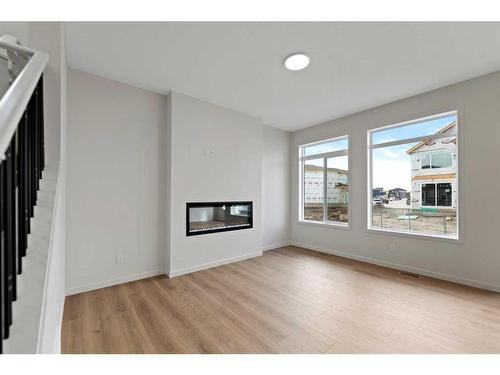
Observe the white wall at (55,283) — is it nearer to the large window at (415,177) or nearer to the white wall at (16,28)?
the white wall at (16,28)

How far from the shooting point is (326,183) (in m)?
4.54

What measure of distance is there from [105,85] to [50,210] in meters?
2.26

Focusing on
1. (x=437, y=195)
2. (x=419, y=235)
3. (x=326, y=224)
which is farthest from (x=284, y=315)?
(x=437, y=195)

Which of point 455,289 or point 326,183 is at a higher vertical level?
point 326,183

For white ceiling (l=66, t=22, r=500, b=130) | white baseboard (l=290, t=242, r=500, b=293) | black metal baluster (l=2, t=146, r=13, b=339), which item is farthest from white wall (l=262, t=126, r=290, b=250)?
black metal baluster (l=2, t=146, r=13, b=339)

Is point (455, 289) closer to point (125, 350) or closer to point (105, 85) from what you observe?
point (125, 350)

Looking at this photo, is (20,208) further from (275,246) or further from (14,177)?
(275,246)

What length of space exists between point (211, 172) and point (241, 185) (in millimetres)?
629

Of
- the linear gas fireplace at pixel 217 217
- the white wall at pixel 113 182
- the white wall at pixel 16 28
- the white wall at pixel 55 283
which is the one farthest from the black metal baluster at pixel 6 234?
the linear gas fireplace at pixel 217 217

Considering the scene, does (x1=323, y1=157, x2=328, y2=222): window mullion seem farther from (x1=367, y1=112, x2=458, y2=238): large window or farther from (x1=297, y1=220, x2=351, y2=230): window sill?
(x1=367, y1=112, x2=458, y2=238): large window

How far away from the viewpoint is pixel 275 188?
4758mm

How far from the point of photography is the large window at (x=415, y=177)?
9.98 ft

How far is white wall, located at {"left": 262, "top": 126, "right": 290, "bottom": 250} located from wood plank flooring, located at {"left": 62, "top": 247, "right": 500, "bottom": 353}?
157cm

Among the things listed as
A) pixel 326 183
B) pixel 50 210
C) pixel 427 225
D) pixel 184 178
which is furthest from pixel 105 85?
pixel 427 225
